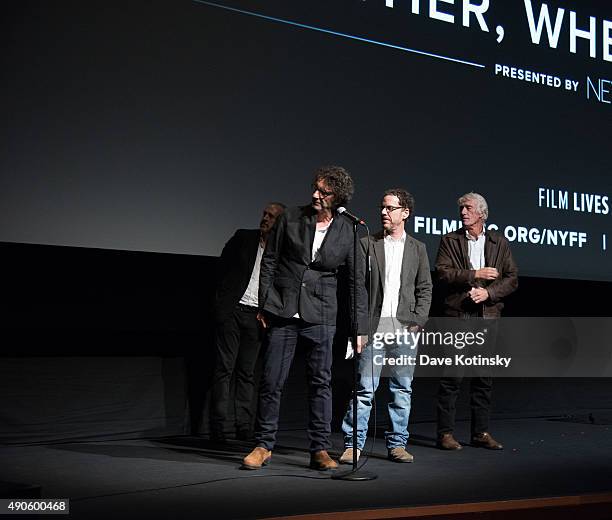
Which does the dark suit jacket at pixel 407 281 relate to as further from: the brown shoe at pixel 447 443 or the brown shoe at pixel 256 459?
the brown shoe at pixel 256 459

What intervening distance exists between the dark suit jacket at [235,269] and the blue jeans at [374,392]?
2.75 feet

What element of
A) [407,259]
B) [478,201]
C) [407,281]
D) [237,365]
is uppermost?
[478,201]

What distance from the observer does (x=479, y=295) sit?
447cm

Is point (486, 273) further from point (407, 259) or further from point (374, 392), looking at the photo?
point (374, 392)

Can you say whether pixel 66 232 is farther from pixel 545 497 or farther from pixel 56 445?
pixel 545 497

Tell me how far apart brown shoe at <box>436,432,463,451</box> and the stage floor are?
68 millimetres

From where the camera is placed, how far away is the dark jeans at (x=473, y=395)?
454cm

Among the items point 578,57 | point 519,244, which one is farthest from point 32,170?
point 578,57

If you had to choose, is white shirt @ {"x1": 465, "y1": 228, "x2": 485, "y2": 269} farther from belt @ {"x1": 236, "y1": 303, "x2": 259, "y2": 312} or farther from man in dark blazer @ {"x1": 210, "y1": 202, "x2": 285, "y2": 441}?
belt @ {"x1": 236, "y1": 303, "x2": 259, "y2": 312}

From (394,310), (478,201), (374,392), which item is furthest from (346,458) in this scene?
(478,201)

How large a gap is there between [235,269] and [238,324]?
1.17 ft

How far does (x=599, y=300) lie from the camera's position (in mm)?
6090

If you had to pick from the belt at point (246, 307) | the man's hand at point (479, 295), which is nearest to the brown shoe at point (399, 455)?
the man's hand at point (479, 295)

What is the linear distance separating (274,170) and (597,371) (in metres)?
3.14
